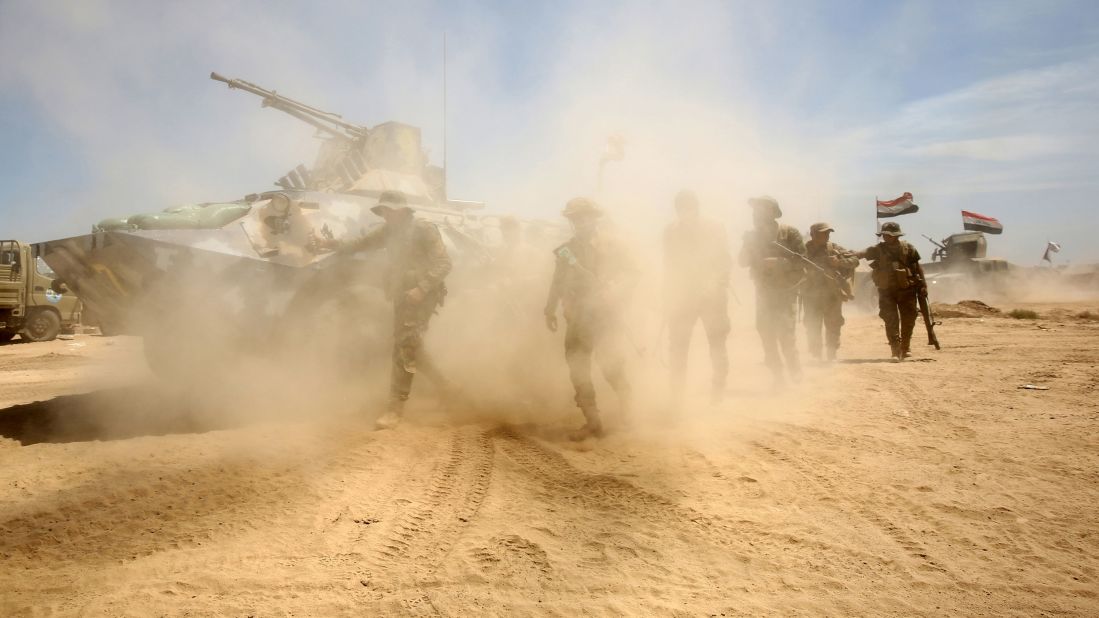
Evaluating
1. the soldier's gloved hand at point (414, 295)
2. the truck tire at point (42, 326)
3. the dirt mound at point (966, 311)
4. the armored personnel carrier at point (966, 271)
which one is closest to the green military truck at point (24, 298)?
the truck tire at point (42, 326)

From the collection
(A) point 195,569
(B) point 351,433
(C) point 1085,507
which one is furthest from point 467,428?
(C) point 1085,507

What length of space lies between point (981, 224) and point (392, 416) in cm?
2680

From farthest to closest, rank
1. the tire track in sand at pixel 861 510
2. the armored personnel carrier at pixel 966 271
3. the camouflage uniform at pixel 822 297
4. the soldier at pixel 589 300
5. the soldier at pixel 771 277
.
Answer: the armored personnel carrier at pixel 966 271, the camouflage uniform at pixel 822 297, the soldier at pixel 771 277, the soldier at pixel 589 300, the tire track in sand at pixel 861 510

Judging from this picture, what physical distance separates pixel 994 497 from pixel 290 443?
456 centimetres

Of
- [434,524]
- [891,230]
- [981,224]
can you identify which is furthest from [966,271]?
[434,524]

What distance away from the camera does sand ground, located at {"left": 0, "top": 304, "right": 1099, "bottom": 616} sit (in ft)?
9.67

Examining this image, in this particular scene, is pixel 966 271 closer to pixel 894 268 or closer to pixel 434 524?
pixel 894 268

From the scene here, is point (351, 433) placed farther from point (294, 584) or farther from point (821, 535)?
point (821, 535)

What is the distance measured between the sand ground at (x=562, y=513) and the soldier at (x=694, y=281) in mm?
628

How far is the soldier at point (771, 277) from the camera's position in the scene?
768 cm

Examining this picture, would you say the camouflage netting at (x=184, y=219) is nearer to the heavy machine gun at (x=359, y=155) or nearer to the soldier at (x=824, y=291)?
the heavy machine gun at (x=359, y=155)

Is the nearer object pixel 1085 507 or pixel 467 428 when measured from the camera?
pixel 1085 507

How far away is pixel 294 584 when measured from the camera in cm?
305

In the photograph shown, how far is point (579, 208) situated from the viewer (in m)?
5.88
